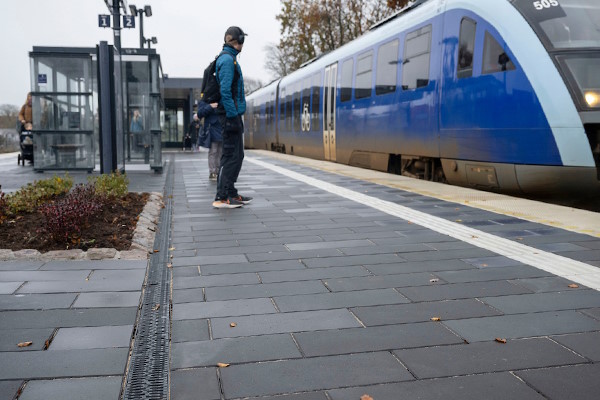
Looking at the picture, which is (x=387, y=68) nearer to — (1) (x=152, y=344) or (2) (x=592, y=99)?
(2) (x=592, y=99)

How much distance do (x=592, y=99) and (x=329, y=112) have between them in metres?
9.99

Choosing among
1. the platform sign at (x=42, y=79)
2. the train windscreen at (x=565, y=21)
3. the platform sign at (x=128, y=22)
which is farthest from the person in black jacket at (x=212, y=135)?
the platform sign at (x=128, y=22)

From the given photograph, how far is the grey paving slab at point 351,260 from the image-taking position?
465cm

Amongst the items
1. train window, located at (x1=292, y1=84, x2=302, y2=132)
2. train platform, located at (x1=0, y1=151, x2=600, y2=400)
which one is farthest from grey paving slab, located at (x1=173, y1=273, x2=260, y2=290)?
train window, located at (x1=292, y1=84, x2=302, y2=132)

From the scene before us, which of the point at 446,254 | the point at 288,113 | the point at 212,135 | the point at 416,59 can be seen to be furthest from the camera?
the point at 288,113

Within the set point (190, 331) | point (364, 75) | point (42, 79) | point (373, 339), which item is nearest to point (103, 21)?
point (42, 79)

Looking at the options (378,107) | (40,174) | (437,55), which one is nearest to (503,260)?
(437,55)

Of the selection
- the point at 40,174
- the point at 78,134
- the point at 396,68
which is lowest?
the point at 40,174

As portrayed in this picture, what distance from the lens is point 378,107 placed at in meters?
12.9

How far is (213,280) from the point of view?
4.22 metres

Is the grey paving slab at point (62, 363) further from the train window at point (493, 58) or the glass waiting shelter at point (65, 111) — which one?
the glass waiting shelter at point (65, 111)

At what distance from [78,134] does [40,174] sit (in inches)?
45.7

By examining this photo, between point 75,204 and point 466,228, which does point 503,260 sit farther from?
point 75,204

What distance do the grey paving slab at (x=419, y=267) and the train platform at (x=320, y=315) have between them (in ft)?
0.08
